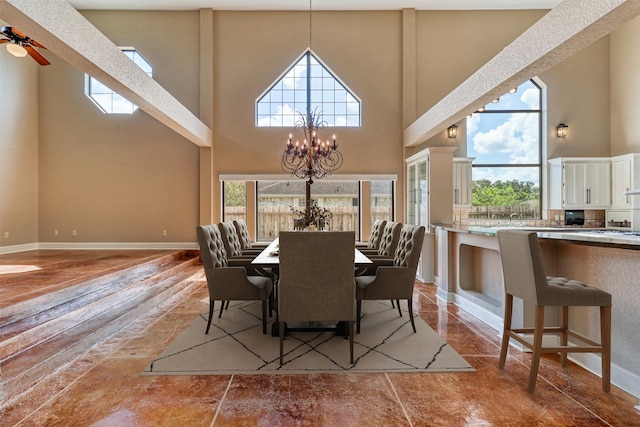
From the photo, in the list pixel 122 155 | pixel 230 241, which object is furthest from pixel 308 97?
pixel 230 241

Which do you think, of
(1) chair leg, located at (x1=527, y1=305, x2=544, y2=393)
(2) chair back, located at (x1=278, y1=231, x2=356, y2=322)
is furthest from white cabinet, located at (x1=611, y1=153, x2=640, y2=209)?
(2) chair back, located at (x1=278, y1=231, x2=356, y2=322)

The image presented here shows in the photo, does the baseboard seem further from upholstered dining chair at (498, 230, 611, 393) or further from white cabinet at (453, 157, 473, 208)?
upholstered dining chair at (498, 230, 611, 393)

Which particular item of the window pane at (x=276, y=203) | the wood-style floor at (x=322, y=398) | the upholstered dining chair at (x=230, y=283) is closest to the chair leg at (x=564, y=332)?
the wood-style floor at (x=322, y=398)

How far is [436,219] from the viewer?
516 centimetres

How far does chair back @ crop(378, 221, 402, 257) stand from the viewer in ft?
13.1

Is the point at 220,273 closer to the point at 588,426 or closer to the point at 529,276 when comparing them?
the point at 529,276

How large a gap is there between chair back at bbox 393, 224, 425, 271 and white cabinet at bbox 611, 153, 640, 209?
498 centimetres

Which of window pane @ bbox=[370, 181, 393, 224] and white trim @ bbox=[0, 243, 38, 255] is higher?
window pane @ bbox=[370, 181, 393, 224]

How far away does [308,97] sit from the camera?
7.06 m

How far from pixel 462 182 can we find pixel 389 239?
9.54ft

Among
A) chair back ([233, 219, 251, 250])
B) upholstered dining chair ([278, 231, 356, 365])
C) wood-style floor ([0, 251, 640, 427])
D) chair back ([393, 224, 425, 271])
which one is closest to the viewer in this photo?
wood-style floor ([0, 251, 640, 427])

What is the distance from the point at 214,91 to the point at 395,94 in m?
3.62

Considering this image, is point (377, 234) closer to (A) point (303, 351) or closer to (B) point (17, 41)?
(A) point (303, 351)

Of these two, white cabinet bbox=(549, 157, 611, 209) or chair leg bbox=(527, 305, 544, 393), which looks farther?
white cabinet bbox=(549, 157, 611, 209)
